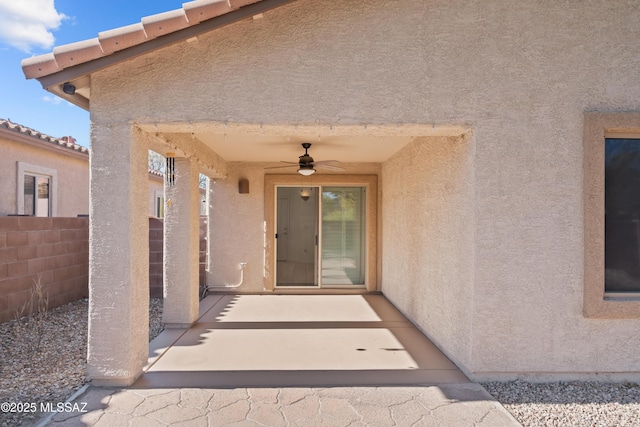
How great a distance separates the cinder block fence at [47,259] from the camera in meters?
7.34

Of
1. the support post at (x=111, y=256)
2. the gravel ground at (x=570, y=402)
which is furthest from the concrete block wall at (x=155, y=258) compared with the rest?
the gravel ground at (x=570, y=402)

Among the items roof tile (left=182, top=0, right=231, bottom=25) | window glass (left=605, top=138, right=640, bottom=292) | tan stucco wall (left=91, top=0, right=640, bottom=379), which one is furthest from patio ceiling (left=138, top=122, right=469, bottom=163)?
window glass (left=605, top=138, right=640, bottom=292)

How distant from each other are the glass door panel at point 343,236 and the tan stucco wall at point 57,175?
29.4ft

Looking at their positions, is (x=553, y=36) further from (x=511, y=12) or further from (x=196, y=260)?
(x=196, y=260)

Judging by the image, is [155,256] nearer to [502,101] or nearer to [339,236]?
[339,236]

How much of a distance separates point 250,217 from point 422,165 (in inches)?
219

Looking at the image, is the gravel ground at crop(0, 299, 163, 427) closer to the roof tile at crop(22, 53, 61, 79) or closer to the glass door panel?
the roof tile at crop(22, 53, 61, 79)

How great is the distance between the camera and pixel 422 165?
7.15m

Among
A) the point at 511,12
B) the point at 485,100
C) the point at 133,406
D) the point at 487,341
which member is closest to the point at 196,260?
the point at 133,406

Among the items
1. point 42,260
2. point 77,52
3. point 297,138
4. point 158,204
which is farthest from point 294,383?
point 158,204

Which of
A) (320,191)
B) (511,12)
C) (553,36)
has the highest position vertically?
(511,12)

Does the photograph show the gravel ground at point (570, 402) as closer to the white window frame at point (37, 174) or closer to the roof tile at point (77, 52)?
the roof tile at point (77, 52)

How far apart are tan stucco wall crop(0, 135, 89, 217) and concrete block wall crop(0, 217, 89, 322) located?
265cm

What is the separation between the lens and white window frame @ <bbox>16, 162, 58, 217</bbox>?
10.4 m
